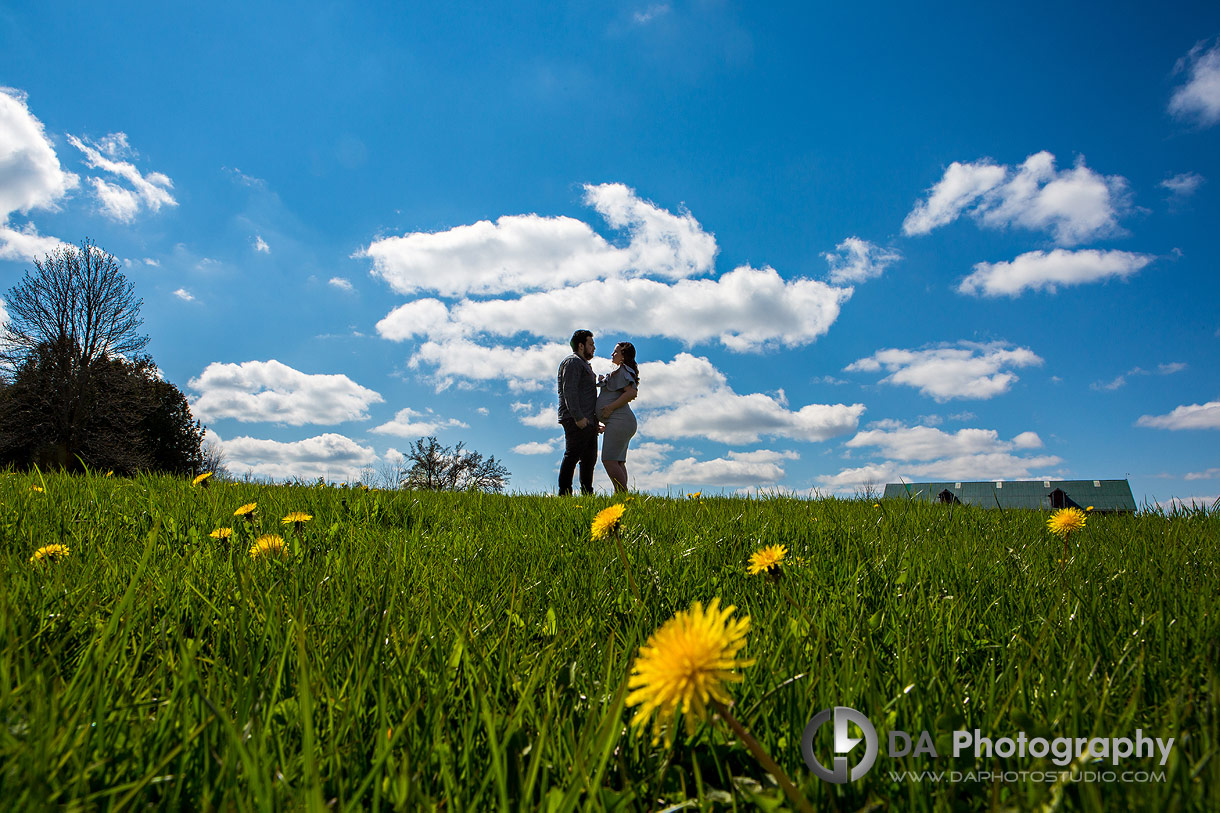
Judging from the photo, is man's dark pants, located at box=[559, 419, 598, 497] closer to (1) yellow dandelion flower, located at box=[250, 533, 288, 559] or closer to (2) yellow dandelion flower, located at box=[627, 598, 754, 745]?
(1) yellow dandelion flower, located at box=[250, 533, 288, 559]

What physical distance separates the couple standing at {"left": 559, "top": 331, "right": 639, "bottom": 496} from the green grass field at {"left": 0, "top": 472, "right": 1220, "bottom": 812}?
612cm

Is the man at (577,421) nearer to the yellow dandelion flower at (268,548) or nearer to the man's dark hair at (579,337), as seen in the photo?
the man's dark hair at (579,337)

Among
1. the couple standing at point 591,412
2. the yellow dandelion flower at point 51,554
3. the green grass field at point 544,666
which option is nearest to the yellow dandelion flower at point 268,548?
the green grass field at point 544,666

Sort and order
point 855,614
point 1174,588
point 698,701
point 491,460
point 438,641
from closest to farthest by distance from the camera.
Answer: point 698,701, point 438,641, point 855,614, point 1174,588, point 491,460

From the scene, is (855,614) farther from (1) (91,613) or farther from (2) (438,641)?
(1) (91,613)

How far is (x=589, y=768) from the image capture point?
0.87m

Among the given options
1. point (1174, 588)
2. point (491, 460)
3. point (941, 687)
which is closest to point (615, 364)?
point (1174, 588)

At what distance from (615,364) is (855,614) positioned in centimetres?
843

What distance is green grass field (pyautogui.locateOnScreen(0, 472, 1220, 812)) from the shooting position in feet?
2.89

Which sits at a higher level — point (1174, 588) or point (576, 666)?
point (1174, 588)

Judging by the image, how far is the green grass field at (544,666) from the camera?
0.88 meters

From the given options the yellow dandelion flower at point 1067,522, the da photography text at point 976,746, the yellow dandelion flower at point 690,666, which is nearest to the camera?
the yellow dandelion flower at point 690,666

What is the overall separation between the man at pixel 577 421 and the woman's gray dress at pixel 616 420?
0.26m

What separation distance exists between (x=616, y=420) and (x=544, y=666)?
8.26 metres
